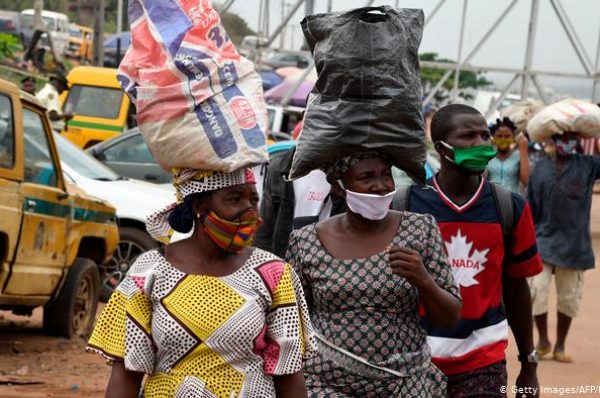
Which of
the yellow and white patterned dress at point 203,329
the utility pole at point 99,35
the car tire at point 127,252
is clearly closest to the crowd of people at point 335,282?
the yellow and white patterned dress at point 203,329

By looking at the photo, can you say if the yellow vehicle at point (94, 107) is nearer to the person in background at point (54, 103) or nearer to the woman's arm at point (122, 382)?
the person in background at point (54, 103)

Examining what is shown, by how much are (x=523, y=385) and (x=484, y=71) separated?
18483 millimetres

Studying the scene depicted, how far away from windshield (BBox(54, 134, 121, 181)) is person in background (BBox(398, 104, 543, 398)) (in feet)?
25.9

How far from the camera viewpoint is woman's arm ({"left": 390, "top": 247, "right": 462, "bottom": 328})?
4160 mm

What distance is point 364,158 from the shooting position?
450 cm

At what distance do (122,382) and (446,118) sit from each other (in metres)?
2.10

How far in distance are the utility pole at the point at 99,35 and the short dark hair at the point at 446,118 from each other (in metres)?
25.8

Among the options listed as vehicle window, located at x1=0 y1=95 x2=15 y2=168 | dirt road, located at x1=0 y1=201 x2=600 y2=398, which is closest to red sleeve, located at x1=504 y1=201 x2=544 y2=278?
dirt road, located at x1=0 y1=201 x2=600 y2=398

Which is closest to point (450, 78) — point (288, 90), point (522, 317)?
point (288, 90)

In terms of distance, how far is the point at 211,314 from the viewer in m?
3.63

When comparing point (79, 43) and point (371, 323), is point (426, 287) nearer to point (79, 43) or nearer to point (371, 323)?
point (371, 323)

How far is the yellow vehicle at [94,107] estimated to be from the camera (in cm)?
2180

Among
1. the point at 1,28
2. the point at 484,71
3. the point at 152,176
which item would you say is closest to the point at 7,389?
the point at 152,176

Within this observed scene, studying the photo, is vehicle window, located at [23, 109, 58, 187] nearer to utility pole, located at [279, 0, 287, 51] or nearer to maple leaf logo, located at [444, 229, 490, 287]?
maple leaf logo, located at [444, 229, 490, 287]
